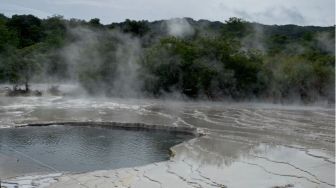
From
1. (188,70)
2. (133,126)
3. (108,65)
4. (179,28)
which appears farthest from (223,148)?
(179,28)

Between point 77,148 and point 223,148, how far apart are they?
9.61 ft

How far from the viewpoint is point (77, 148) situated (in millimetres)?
9016

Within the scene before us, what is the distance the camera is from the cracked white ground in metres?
6.37

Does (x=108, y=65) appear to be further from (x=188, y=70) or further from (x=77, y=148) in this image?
(x=77, y=148)

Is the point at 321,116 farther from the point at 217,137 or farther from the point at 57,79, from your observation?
the point at 57,79

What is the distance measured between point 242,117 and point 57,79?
14667 millimetres

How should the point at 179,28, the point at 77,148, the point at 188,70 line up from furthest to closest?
the point at 179,28
the point at 188,70
the point at 77,148

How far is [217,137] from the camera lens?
10031 millimetres

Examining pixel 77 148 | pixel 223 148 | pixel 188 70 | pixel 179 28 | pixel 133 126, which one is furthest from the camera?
pixel 179 28

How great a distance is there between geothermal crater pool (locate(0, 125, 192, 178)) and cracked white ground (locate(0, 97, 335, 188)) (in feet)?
1.61

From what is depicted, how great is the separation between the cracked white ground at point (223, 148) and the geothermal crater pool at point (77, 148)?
0.49 m

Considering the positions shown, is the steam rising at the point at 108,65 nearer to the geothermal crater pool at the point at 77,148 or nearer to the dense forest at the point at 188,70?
the dense forest at the point at 188,70

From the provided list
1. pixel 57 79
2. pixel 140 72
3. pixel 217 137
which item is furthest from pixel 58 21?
pixel 217 137

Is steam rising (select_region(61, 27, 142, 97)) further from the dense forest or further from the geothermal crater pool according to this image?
the geothermal crater pool
